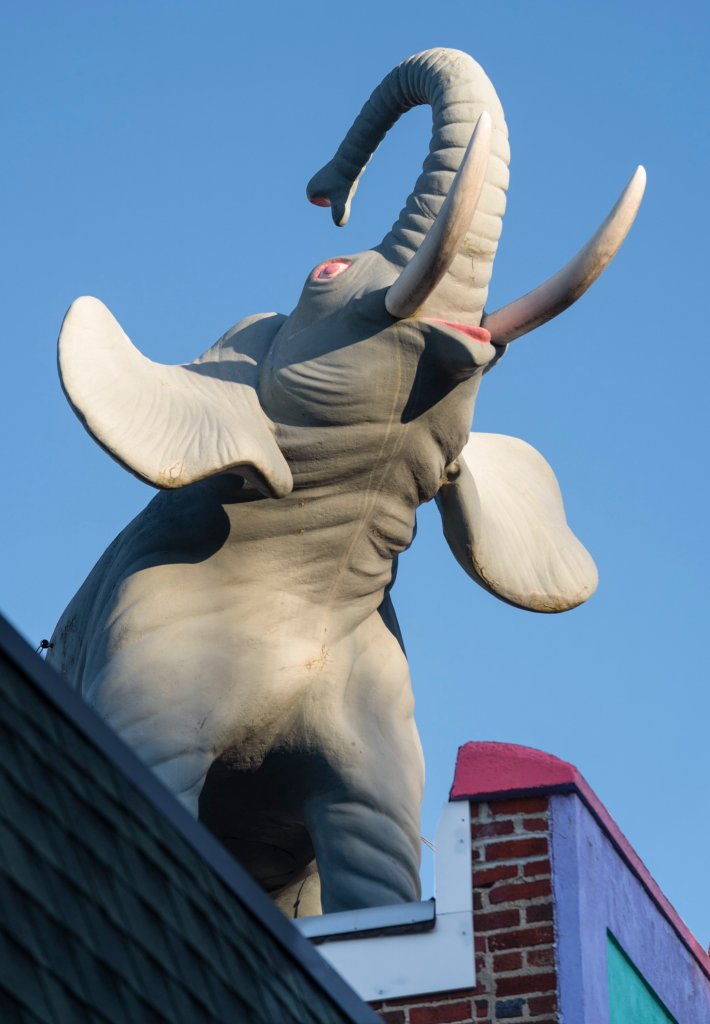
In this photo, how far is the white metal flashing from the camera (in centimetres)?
661

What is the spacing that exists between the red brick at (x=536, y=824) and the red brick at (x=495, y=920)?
0.76 feet

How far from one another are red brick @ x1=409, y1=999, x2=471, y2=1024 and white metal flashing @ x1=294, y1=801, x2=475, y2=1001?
0.05 m

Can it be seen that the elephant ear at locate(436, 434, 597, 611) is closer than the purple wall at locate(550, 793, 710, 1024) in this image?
No

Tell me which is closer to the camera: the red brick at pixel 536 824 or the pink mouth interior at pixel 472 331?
the red brick at pixel 536 824

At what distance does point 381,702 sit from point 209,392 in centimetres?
106

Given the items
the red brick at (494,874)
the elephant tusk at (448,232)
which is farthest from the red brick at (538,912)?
the elephant tusk at (448,232)

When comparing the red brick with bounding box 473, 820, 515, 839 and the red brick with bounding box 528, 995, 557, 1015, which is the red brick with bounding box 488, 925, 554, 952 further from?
the red brick with bounding box 473, 820, 515, 839

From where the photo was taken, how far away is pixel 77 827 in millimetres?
4301

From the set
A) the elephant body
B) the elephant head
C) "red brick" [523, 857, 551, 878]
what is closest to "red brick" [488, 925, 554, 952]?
"red brick" [523, 857, 551, 878]

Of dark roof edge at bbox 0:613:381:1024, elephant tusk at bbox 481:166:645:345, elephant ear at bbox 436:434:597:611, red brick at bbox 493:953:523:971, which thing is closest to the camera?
dark roof edge at bbox 0:613:381:1024

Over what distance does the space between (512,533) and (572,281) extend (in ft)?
4.00

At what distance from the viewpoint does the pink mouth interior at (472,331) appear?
7.30 m

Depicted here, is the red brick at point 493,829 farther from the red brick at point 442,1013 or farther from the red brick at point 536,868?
the red brick at point 442,1013

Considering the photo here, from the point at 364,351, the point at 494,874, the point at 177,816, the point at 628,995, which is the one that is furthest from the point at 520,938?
the point at 177,816
